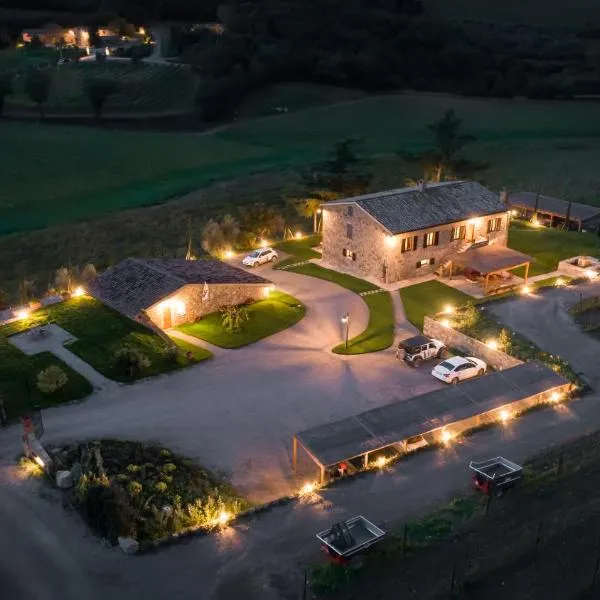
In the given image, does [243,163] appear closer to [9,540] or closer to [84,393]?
[84,393]

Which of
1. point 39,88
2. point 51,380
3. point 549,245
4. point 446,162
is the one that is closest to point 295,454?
point 51,380

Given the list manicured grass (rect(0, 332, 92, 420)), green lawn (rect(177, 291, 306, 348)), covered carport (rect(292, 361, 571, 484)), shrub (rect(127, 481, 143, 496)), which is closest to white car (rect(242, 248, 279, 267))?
green lawn (rect(177, 291, 306, 348))

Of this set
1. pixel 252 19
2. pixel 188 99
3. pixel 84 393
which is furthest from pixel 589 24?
pixel 84 393

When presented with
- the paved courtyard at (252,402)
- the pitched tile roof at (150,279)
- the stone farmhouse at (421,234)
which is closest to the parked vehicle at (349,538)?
the paved courtyard at (252,402)

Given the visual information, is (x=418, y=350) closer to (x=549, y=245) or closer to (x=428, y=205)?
(x=428, y=205)

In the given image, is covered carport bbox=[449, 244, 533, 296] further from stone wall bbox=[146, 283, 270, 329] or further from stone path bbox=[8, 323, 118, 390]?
stone path bbox=[8, 323, 118, 390]
